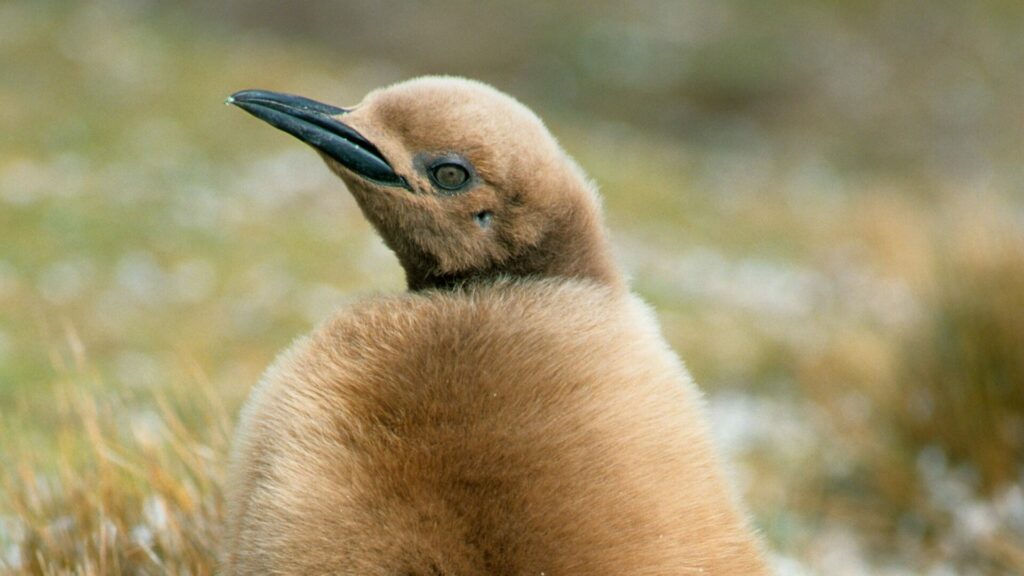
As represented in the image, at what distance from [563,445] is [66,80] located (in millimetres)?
15805

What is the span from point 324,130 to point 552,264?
0.62 m

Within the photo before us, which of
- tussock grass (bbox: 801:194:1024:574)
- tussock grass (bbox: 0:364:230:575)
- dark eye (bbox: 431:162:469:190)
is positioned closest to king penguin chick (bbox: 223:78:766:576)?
dark eye (bbox: 431:162:469:190)

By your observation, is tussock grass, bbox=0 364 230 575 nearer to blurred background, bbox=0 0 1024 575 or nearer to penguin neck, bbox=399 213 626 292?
blurred background, bbox=0 0 1024 575

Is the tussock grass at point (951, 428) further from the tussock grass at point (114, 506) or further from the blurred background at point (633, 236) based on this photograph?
the tussock grass at point (114, 506)

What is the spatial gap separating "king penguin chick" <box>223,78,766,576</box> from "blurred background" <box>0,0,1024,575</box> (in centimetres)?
96

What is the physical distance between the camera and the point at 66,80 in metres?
16.8

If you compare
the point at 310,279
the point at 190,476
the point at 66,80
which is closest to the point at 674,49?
the point at 66,80

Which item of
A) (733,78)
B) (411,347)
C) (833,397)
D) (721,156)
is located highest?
(733,78)

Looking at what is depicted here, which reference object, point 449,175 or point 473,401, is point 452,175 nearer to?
point 449,175

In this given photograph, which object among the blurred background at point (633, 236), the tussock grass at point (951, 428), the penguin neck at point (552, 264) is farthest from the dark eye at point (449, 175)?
the tussock grass at point (951, 428)

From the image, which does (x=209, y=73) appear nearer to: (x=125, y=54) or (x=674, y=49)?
(x=125, y=54)

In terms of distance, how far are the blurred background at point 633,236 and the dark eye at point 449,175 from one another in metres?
1.27

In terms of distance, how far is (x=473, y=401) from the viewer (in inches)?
101

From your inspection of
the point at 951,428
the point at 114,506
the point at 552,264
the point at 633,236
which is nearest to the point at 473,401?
the point at 552,264
